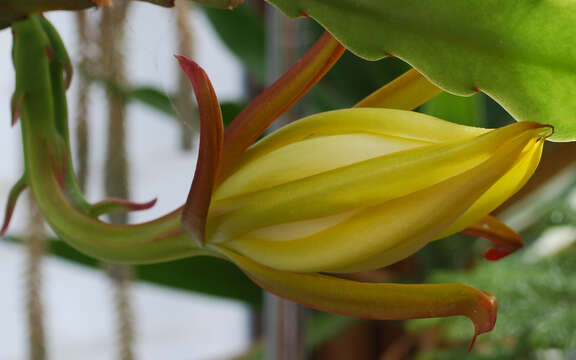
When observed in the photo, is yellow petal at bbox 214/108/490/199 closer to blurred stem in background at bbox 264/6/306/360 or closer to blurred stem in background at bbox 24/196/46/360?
blurred stem in background at bbox 264/6/306/360

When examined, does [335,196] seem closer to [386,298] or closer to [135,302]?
[386,298]

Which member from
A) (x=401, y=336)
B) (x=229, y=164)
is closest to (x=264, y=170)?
(x=229, y=164)

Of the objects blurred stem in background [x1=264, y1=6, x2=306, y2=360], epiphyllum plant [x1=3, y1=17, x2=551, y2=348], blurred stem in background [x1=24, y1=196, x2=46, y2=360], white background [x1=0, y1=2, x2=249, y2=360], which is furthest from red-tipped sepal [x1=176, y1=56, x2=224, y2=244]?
white background [x1=0, y1=2, x2=249, y2=360]

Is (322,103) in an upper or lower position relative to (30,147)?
upper

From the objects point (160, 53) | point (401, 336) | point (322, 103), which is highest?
point (322, 103)

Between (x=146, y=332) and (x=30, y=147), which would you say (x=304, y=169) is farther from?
(x=146, y=332)

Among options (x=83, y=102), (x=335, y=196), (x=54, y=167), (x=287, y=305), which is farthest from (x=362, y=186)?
(x=83, y=102)
